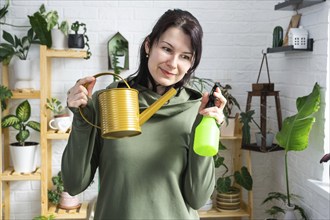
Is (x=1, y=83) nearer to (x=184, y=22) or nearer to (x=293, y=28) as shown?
(x=293, y=28)

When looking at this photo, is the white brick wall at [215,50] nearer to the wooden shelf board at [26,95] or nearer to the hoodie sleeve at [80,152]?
the wooden shelf board at [26,95]

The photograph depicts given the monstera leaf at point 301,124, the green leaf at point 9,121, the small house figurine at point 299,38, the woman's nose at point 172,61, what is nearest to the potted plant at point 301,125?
the monstera leaf at point 301,124

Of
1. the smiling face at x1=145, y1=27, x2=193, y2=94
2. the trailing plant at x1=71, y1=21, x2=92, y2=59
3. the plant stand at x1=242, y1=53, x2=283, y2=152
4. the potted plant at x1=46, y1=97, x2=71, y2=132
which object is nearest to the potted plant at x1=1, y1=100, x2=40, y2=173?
the potted plant at x1=46, y1=97, x2=71, y2=132

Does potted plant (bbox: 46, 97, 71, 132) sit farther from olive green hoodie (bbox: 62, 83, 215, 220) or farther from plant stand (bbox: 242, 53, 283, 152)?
olive green hoodie (bbox: 62, 83, 215, 220)

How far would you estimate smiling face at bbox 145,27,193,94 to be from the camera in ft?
3.74

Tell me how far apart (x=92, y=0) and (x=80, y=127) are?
80.2 inches

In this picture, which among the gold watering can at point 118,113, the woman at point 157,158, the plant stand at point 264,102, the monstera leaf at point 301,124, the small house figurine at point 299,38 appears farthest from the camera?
the plant stand at point 264,102

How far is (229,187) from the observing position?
3.04 metres

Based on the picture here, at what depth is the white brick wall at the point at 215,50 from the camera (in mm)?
2916

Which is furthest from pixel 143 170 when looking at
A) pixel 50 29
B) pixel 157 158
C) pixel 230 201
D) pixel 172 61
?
pixel 230 201

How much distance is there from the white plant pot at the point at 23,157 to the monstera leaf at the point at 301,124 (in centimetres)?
152

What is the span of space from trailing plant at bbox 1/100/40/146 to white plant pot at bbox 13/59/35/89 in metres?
0.12

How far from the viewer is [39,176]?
2.82 m

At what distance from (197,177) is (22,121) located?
1.95m
